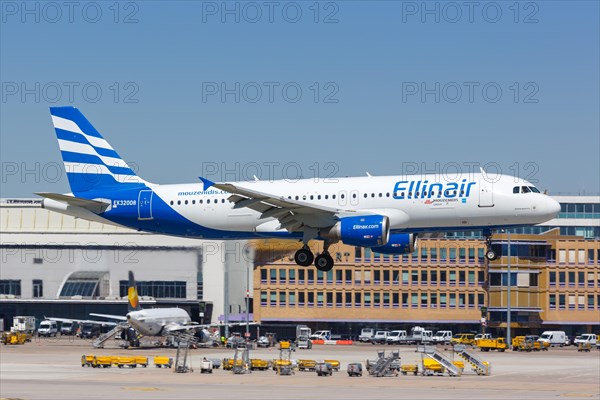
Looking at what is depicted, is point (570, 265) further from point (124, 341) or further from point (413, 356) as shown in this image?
point (124, 341)

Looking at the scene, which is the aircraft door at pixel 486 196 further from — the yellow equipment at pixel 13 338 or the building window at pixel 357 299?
the building window at pixel 357 299

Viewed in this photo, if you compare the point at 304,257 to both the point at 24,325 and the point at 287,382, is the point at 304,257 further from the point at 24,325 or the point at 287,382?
the point at 24,325

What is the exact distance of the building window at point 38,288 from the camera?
174875mm

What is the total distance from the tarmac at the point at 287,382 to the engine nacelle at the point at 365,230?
15889 millimetres

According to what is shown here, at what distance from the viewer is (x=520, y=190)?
76.2m

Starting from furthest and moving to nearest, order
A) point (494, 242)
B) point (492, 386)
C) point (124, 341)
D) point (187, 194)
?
point (494, 242) < point (124, 341) < point (492, 386) < point (187, 194)

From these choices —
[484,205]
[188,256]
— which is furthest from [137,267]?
[484,205]

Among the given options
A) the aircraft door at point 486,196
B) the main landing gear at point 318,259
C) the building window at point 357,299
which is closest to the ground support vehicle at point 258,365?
the main landing gear at point 318,259

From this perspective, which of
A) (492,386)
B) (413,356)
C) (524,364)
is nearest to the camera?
(492,386)

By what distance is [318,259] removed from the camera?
78.4 metres

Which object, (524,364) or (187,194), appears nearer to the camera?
(187,194)

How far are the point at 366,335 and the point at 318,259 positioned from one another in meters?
83.7

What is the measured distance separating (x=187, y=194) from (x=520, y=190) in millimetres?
23874

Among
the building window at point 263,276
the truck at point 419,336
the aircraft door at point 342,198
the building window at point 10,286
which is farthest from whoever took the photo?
the building window at point 10,286
